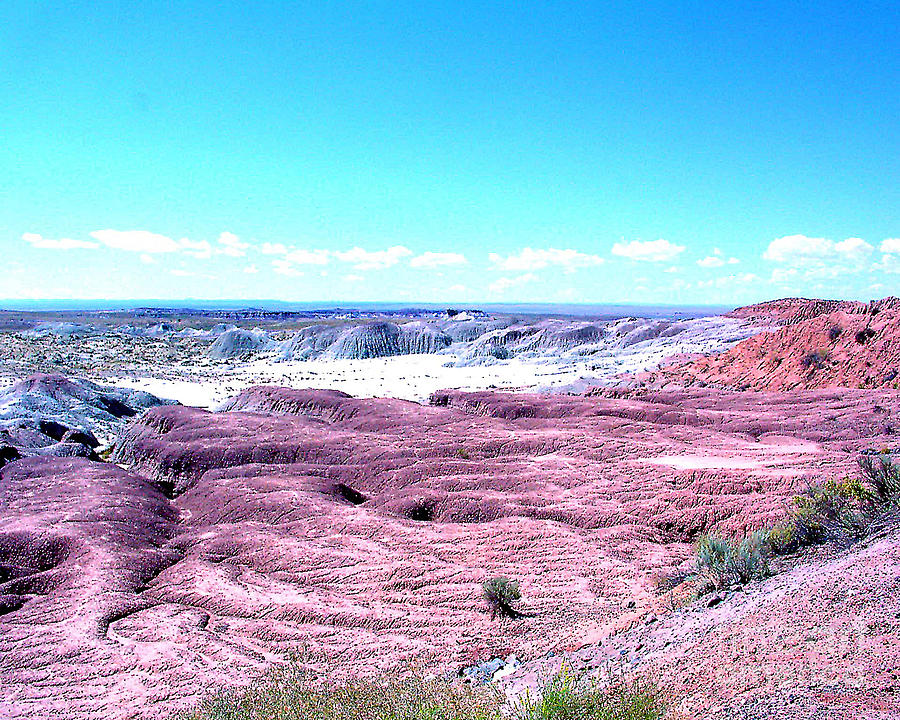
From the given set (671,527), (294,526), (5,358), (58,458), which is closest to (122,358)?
(5,358)

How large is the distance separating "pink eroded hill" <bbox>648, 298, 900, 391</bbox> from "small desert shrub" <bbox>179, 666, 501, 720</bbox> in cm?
2637

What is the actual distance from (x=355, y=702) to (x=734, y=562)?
5165 millimetres

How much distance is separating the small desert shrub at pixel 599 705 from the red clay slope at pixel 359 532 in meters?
1.05

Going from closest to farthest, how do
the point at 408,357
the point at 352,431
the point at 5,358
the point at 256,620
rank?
the point at 256,620
the point at 352,431
the point at 5,358
the point at 408,357

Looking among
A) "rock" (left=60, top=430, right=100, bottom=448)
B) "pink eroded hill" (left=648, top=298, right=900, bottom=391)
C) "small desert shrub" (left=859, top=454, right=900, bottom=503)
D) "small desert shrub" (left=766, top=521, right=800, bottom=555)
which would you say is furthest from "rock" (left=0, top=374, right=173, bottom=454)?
"pink eroded hill" (left=648, top=298, right=900, bottom=391)

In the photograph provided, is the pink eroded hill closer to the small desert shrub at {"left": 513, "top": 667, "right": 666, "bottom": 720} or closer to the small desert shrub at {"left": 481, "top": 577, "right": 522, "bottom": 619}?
the small desert shrub at {"left": 481, "top": 577, "right": 522, "bottom": 619}

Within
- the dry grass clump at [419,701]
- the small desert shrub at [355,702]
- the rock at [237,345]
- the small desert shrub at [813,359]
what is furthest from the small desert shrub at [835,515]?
the rock at [237,345]

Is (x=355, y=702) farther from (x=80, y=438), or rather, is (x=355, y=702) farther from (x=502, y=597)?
(x=80, y=438)

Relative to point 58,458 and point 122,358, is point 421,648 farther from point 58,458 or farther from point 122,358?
point 122,358

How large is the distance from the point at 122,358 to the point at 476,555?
6904 centimetres

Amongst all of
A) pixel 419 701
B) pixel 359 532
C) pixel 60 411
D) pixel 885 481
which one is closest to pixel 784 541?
pixel 885 481

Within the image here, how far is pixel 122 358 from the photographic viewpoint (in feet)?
224

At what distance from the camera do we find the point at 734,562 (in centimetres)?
781

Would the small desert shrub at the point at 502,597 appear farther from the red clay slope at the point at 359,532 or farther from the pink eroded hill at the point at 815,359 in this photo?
the pink eroded hill at the point at 815,359
